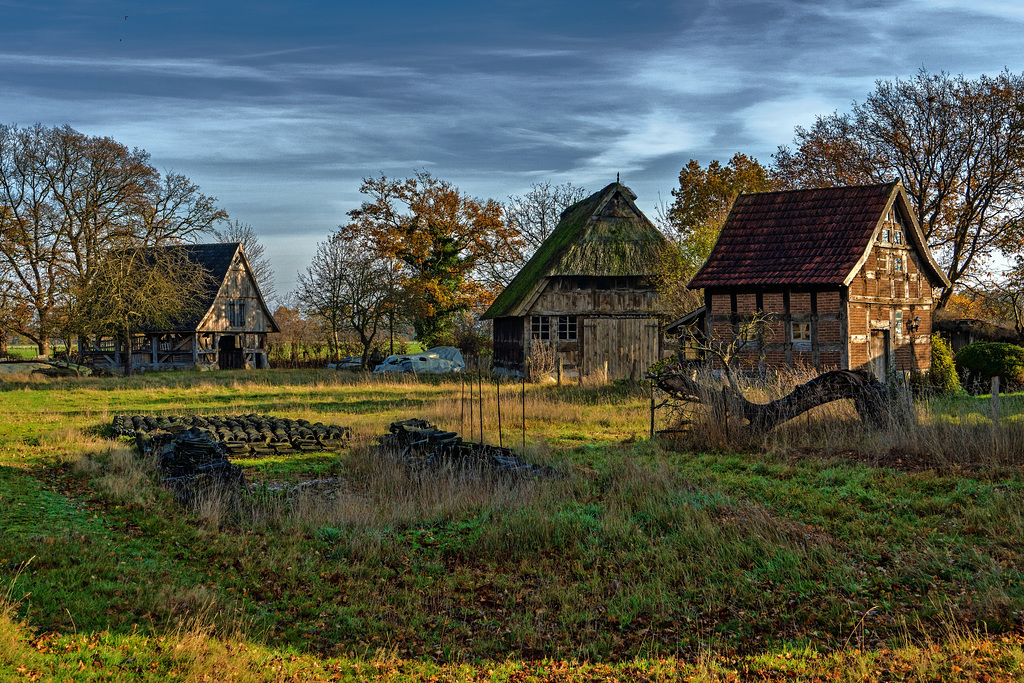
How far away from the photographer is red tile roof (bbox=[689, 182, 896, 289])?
22562 mm

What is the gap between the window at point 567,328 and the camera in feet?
98.1

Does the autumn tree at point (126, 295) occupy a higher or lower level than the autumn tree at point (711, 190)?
lower

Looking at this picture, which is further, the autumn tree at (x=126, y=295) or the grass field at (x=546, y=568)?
the autumn tree at (x=126, y=295)

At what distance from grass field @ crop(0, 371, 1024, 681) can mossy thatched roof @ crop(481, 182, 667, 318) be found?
681 inches

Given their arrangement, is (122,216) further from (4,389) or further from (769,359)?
(769,359)

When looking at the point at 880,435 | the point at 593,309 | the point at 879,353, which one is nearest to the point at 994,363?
the point at 879,353

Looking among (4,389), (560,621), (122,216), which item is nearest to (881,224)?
(560,621)

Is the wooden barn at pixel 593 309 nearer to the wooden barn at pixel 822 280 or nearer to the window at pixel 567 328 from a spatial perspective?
the window at pixel 567 328

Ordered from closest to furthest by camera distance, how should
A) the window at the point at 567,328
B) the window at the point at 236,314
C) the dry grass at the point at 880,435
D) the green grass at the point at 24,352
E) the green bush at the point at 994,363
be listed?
1. the dry grass at the point at 880,435
2. the green bush at the point at 994,363
3. the window at the point at 567,328
4. the window at the point at 236,314
5. the green grass at the point at 24,352

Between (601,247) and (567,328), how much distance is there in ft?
11.0

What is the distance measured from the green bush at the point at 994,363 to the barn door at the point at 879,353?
2156mm

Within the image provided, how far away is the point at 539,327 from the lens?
29.7 metres

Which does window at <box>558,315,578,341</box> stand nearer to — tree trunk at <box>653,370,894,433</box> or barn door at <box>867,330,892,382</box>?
barn door at <box>867,330,892,382</box>

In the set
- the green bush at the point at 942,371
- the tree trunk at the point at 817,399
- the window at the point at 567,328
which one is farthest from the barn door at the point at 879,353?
the tree trunk at the point at 817,399
